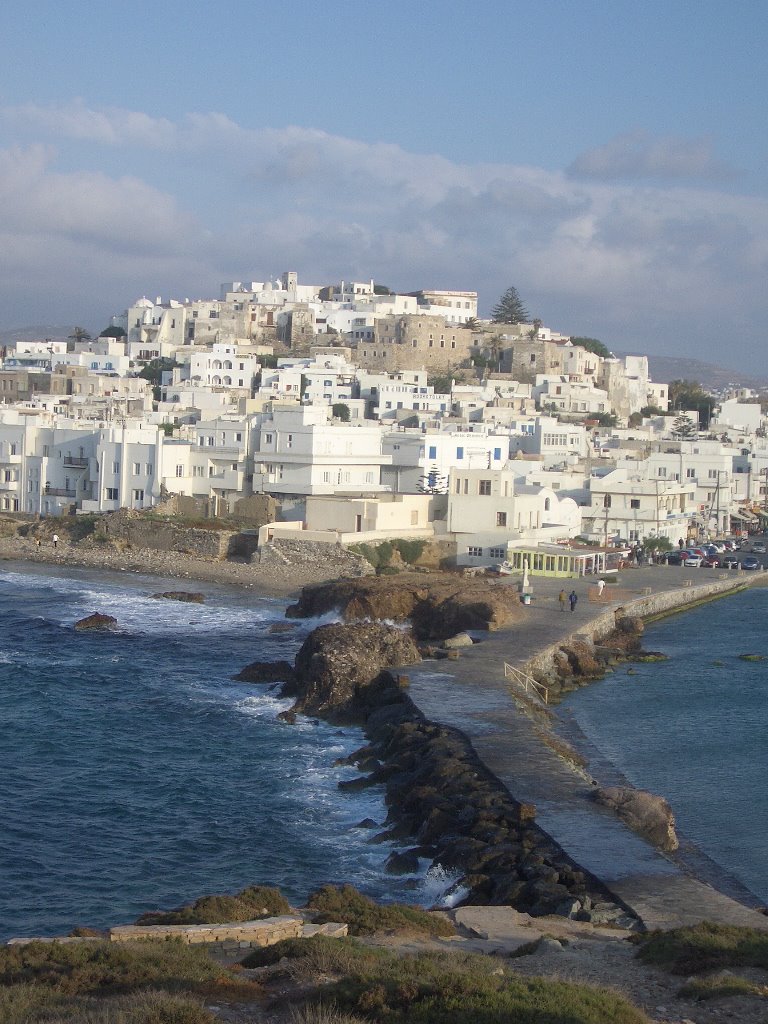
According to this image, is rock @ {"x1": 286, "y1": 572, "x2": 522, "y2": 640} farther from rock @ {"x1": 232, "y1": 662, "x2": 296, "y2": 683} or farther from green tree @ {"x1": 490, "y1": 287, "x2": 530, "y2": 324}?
green tree @ {"x1": 490, "y1": 287, "x2": 530, "y2": 324}

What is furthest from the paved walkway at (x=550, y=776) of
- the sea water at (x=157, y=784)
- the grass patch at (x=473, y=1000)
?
the grass patch at (x=473, y=1000)

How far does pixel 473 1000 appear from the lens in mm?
8805

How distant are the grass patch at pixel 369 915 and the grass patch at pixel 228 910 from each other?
0.40 m

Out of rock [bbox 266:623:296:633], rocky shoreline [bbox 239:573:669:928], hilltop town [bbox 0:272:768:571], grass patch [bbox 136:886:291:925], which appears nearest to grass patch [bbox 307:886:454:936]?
grass patch [bbox 136:886:291:925]

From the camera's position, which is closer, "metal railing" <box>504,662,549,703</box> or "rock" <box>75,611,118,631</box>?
"metal railing" <box>504,662,549,703</box>

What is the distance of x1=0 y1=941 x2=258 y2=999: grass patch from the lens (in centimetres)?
980

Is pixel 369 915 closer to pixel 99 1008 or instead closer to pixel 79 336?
pixel 99 1008

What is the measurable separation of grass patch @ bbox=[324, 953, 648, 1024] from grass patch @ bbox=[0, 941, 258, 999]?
114cm

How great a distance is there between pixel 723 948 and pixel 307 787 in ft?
31.4

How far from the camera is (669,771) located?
21.6 meters

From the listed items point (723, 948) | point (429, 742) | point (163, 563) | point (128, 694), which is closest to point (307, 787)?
point (429, 742)

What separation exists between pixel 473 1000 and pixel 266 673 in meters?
19.3

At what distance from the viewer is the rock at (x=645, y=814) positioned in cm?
1661

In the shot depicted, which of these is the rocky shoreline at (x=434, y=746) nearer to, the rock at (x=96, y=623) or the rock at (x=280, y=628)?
the rock at (x=280, y=628)
